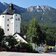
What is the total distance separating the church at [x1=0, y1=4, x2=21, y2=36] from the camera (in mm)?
60228

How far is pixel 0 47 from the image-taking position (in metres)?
33.1

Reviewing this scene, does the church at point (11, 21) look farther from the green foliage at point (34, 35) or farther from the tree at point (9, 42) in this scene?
the tree at point (9, 42)

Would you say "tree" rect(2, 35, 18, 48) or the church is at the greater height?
the church

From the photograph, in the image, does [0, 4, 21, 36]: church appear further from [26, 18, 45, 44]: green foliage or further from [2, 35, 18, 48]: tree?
[2, 35, 18, 48]: tree

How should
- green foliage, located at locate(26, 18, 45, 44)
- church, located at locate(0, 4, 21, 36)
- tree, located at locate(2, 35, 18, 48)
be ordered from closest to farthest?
tree, located at locate(2, 35, 18, 48)
green foliage, located at locate(26, 18, 45, 44)
church, located at locate(0, 4, 21, 36)

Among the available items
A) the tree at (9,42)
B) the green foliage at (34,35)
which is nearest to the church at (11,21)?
the green foliage at (34,35)

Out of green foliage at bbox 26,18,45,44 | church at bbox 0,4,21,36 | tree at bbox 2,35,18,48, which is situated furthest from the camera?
church at bbox 0,4,21,36

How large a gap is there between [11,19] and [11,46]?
2777 cm

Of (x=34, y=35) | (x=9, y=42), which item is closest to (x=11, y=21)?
(x=34, y=35)

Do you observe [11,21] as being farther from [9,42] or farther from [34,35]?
[9,42]

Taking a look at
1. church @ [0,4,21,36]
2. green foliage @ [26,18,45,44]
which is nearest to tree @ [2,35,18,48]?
green foliage @ [26,18,45,44]

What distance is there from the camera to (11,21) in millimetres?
61531

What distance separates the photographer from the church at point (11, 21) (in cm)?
6023

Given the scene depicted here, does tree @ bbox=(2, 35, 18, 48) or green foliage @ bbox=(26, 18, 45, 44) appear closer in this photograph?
tree @ bbox=(2, 35, 18, 48)
